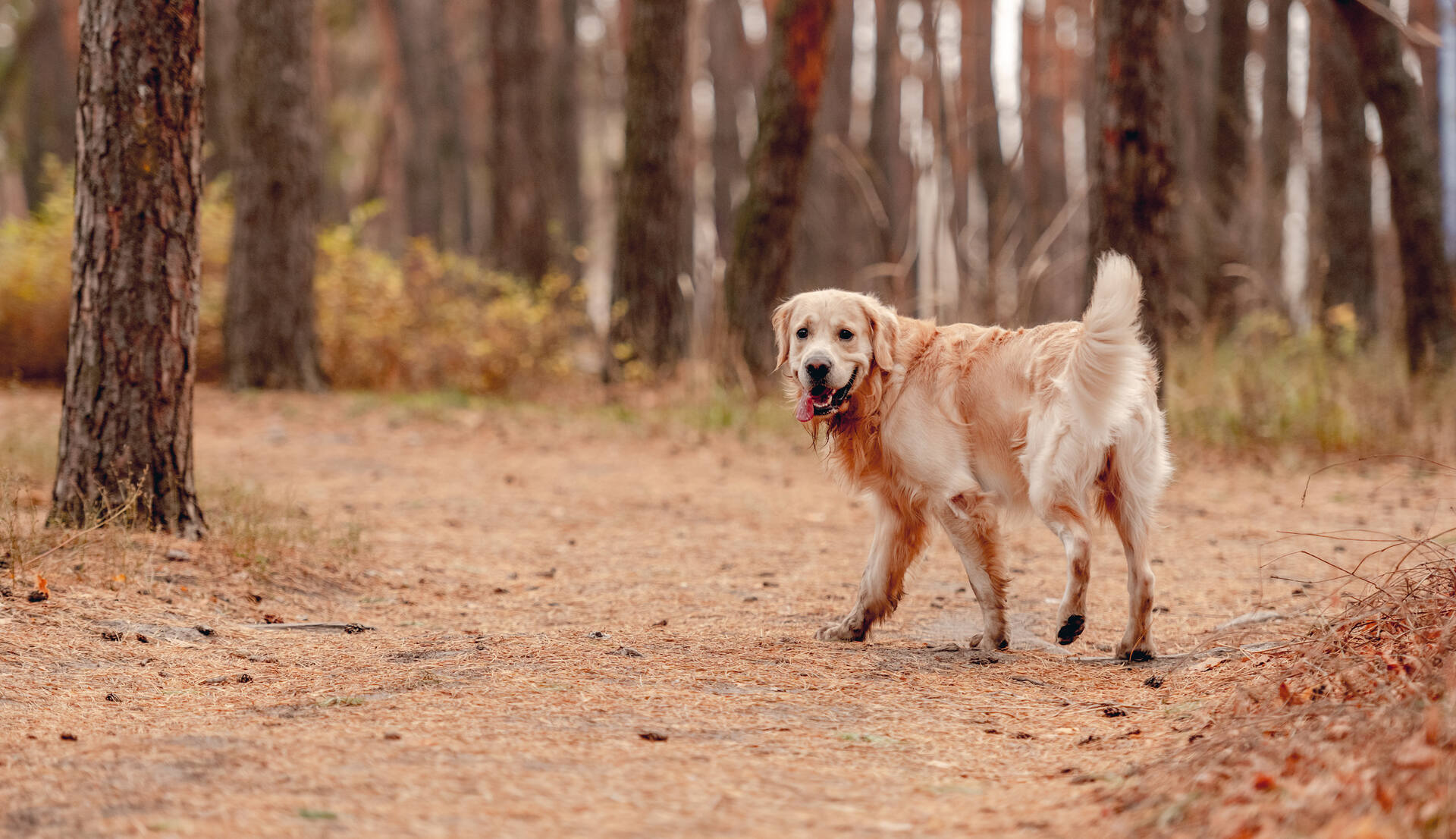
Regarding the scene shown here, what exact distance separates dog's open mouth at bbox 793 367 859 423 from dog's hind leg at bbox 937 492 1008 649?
2.02ft

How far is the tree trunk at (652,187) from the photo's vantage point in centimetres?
1412

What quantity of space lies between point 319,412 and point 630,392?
10.8 feet

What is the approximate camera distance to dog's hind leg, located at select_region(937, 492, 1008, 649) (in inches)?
196

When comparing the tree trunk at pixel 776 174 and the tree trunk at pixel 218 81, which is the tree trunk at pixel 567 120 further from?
the tree trunk at pixel 776 174

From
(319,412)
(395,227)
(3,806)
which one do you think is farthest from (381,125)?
(3,806)

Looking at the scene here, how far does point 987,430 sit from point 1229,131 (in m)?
14.9

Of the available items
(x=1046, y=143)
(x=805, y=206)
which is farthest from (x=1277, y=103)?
(x=1046, y=143)

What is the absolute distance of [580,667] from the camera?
4379 millimetres

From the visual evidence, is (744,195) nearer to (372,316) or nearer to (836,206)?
(372,316)

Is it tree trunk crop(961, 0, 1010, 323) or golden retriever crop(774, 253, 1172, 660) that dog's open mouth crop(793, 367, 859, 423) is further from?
tree trunk crop(961, 0, 1010, 323)

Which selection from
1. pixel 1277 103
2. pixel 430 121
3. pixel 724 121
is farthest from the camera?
pixel 724 121

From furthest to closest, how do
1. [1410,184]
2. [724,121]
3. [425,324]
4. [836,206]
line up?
1. [724,121]
2. [836,206]
3. [425,324]
4. [1410,184]

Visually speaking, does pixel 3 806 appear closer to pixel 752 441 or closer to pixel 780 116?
pixel 752 441

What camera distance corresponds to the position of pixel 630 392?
13633 millimetres
